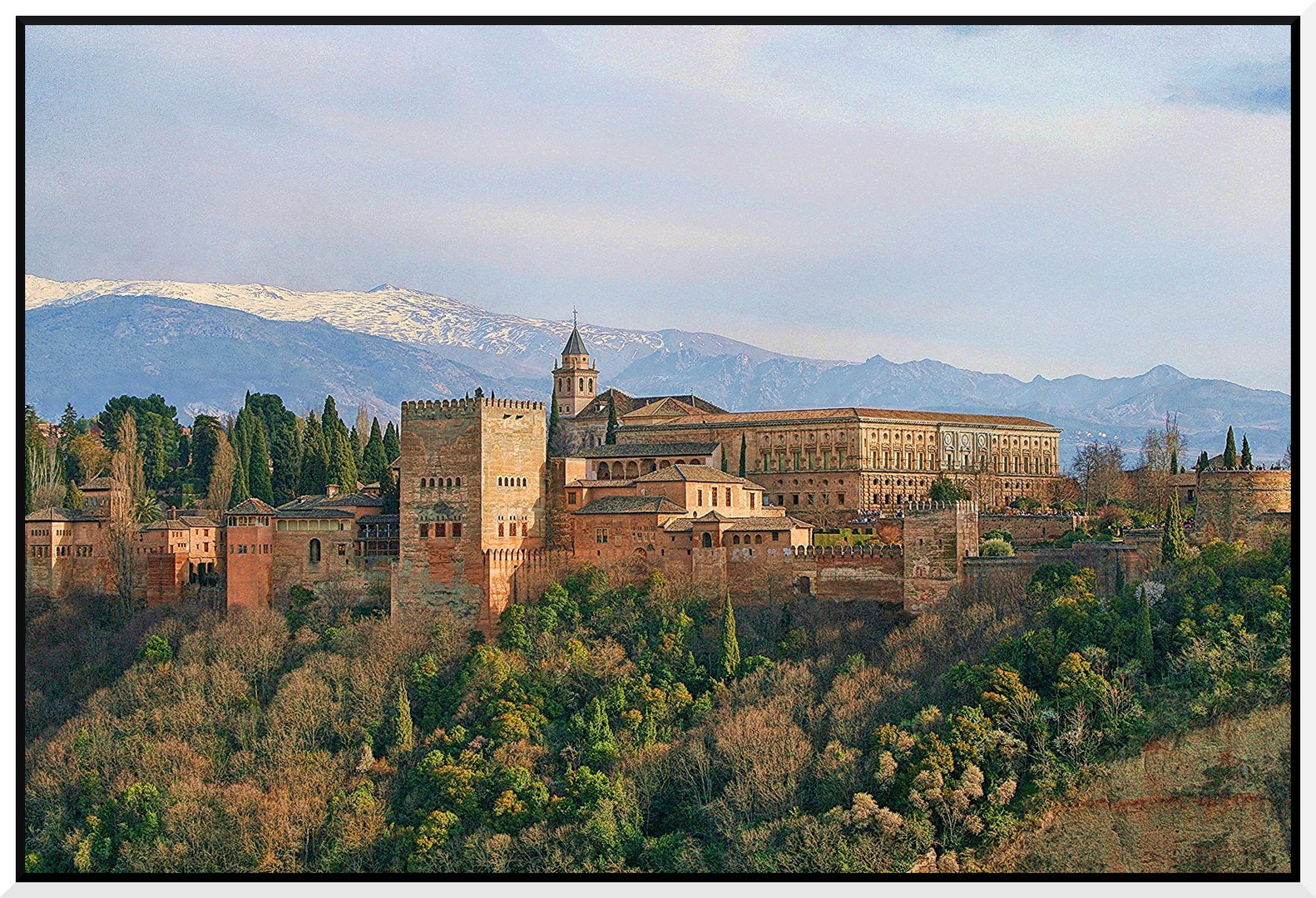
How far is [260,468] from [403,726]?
12535mm

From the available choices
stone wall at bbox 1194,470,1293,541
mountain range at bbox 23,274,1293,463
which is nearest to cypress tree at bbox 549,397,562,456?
stone wall at bbox 1194,470,1293,541

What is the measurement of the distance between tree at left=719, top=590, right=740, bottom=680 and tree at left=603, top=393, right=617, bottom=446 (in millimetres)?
11316

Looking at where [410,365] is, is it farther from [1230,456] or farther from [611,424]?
[1230,456]

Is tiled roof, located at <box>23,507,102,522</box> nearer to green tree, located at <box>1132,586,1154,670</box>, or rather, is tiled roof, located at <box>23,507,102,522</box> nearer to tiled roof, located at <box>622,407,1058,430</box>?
tiled roof, located at <box>622,407,1058,430</box>

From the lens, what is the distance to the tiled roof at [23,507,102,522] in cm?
2791

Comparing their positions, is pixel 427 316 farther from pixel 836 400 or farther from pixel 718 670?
pixel 718 670

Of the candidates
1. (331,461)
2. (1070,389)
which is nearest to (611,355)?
(1070,389)

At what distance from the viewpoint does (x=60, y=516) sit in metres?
28.0

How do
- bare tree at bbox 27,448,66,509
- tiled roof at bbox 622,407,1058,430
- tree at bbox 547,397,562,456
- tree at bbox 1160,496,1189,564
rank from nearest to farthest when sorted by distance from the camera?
tree at bbox 1160,496,1189,564 < bare tree at bbox 27,448,66,509 < tiled roof at bbox 622,407,1058,430 < tree at bbox 547,397,562,456

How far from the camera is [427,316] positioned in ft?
401

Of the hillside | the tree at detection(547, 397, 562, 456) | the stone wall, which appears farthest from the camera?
the tree at detection(547, 397, 562, 456)

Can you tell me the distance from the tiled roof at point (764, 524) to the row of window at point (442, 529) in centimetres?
344

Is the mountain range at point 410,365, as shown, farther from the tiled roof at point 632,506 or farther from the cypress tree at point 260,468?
the tiled roof at point 632,506

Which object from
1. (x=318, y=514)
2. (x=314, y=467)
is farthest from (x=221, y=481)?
(x=318, y=514)
